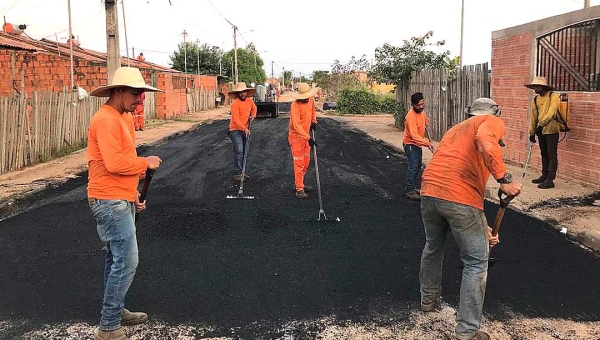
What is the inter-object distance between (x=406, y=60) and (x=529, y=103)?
1048 centimetres

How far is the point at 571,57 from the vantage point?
9438 mm

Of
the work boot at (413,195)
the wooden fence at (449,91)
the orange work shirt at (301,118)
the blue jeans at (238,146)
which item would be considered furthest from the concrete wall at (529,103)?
the blue jeans at (238,146)

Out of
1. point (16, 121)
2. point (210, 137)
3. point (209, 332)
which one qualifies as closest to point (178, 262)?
point (209, 332)

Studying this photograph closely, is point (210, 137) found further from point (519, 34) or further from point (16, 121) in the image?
point (519, 34)

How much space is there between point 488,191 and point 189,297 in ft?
18.4

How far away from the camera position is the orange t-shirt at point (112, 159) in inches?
136

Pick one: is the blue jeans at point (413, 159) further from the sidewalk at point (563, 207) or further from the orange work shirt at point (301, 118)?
the orange work shirt at point (301, 118)

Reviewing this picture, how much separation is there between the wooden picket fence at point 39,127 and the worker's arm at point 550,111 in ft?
31.6

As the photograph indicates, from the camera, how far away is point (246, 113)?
388 inches

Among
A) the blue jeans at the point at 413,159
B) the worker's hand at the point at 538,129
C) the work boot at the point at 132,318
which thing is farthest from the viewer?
the worker's hand at the point at 538,129

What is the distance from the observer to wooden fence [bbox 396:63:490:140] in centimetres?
1336

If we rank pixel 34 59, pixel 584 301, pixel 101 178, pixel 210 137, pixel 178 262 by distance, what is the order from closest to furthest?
1. pixel 101 178
2. pixel 584 301
3. pixel 178 262
4. pixel 210 137
5. pixel 34 59

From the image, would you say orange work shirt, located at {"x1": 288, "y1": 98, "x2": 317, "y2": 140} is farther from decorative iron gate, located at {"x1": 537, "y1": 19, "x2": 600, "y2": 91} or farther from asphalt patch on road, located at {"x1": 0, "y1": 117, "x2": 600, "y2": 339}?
decorative iron gate, located at {"x1": 537, "y1": 19, "x2": 600, "y2": 91}

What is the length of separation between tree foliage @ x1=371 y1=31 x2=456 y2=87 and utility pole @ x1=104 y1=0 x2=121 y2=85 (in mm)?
9772
